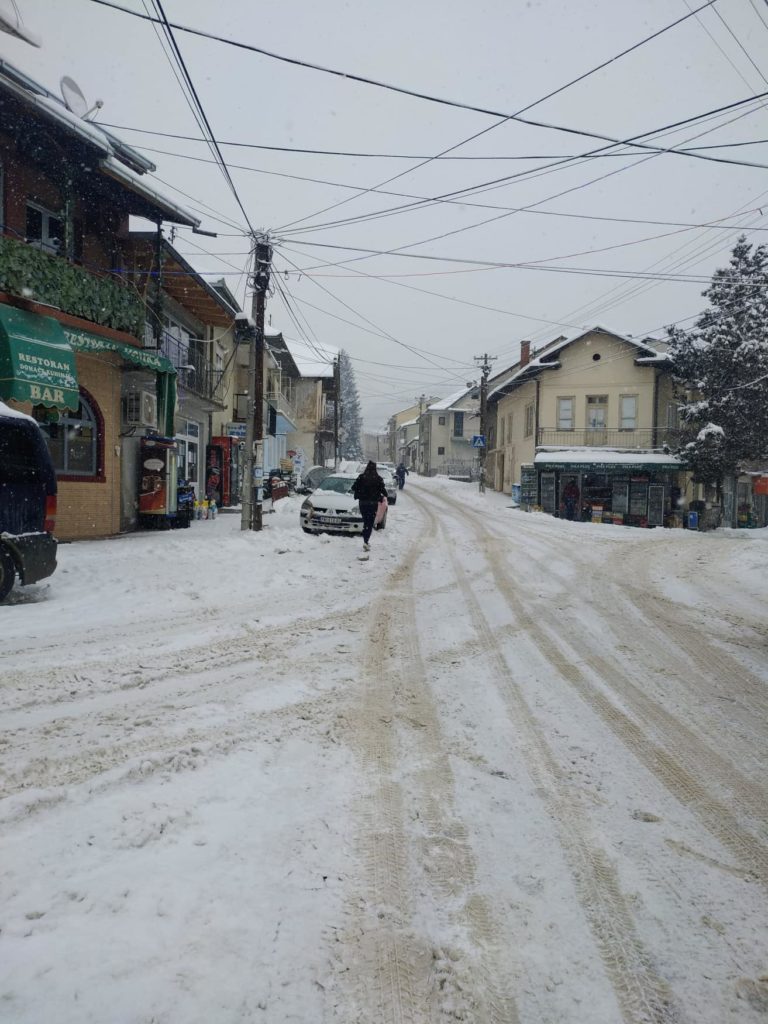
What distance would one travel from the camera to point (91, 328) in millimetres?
12000

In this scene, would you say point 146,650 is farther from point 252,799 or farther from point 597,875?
point 597,875

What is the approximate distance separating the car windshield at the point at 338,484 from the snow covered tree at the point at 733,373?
17.5 metres

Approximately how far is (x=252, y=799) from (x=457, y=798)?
1.08 meters

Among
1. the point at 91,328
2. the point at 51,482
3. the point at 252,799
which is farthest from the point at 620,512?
the point at 252,799

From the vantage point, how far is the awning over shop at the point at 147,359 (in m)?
11.8

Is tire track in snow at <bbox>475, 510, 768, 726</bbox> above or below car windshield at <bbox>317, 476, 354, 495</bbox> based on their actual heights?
below

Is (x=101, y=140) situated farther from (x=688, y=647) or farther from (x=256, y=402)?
(x=688, y=647)

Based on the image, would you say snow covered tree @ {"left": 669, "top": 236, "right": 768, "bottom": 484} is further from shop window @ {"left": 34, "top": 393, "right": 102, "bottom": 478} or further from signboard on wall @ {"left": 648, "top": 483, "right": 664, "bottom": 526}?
shop window @ {"left": 34, "top": 393, "right": 102, "bottom": 478}

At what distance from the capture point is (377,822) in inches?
111

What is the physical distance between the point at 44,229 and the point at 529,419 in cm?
2622

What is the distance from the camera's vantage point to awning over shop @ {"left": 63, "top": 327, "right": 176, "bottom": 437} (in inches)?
464

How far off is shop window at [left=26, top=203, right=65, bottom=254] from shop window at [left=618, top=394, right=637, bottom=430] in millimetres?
26568

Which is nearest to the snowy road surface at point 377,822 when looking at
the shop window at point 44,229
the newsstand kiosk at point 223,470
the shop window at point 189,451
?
the shop window at point 44,229

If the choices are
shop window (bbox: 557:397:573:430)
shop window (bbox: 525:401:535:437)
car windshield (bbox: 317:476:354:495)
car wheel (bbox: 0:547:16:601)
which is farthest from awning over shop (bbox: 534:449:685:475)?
car wheel (bbox: 0:547:16:601)
